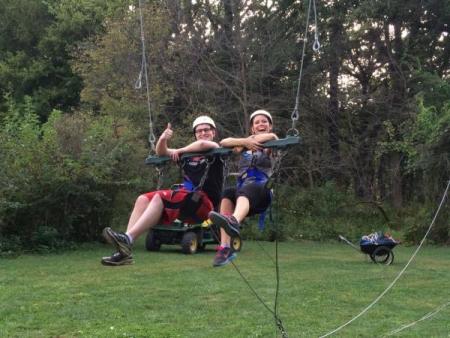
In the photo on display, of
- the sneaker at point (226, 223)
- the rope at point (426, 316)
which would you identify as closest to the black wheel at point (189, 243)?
the rope at point (426, 316)

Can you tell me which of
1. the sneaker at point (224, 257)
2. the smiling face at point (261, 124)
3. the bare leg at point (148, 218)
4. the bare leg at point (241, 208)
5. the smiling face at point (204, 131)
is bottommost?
the sneaker at point (224, 257)

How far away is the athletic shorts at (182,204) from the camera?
17.0ft

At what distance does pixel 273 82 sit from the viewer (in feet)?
68.9

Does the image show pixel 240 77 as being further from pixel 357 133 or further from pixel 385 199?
pixel 385 199

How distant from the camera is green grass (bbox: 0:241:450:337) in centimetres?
825

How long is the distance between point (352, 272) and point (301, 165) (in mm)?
8651

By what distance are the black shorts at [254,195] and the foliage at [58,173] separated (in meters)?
9.68

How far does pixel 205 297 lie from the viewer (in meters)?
10.1

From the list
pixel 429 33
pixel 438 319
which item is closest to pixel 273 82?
pixel 429 33

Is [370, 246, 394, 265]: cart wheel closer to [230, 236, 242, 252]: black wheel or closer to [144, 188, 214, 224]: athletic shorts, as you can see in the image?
[144, 188, 214, 224]: athletic shorts

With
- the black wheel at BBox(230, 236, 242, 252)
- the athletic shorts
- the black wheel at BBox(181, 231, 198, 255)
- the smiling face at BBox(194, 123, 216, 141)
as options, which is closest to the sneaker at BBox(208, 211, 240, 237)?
the black wheel at BBox(230, 236, 242, 252)

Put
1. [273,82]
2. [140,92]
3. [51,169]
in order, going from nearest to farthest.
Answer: [51,169] < [140,92] < [273,82]

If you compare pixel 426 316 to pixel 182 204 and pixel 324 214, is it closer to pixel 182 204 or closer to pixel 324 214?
pixel 182 204

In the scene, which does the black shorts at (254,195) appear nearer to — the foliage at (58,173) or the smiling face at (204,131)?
the smiling face at (204,131)
